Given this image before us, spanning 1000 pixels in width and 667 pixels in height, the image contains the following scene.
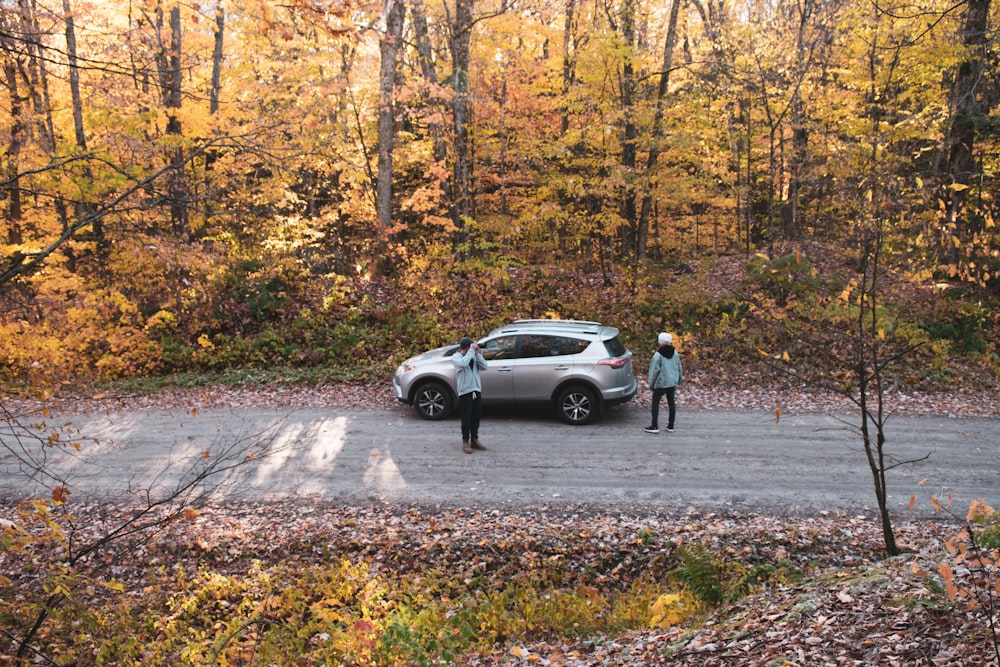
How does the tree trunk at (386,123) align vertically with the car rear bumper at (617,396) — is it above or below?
above

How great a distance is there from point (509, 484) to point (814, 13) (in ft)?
49.5

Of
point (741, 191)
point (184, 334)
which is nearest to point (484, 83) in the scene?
point (741, 191)

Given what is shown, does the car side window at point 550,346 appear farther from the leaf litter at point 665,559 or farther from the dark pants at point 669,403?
the leaf litter at point 665,559

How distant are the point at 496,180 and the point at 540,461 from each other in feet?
34.7

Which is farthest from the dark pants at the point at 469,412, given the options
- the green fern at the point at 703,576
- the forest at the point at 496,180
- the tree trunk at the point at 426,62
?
the tree trunk at the point at 426,62

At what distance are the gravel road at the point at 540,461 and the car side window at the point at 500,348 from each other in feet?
4.07

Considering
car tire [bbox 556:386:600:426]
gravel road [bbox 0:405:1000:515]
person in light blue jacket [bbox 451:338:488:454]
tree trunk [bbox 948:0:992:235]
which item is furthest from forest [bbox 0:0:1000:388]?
person in light blue jacket [bbox 451:338:488:454]

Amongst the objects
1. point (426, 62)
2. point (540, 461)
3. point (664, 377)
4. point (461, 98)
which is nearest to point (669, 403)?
point (664, 377)

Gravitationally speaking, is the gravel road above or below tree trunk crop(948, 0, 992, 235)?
below

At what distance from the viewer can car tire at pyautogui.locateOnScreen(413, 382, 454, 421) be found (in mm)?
11703

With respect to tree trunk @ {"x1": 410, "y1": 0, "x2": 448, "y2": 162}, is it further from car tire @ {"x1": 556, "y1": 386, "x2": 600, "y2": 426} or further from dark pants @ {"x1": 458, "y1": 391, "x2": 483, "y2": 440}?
dark pants @ {"x1": 458, "y1": 391, "x2": 483, "y2": 440}

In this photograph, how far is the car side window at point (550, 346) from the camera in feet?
37.4

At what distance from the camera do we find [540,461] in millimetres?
9656

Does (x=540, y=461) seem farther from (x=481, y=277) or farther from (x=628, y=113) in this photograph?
(x=628, y=113)
